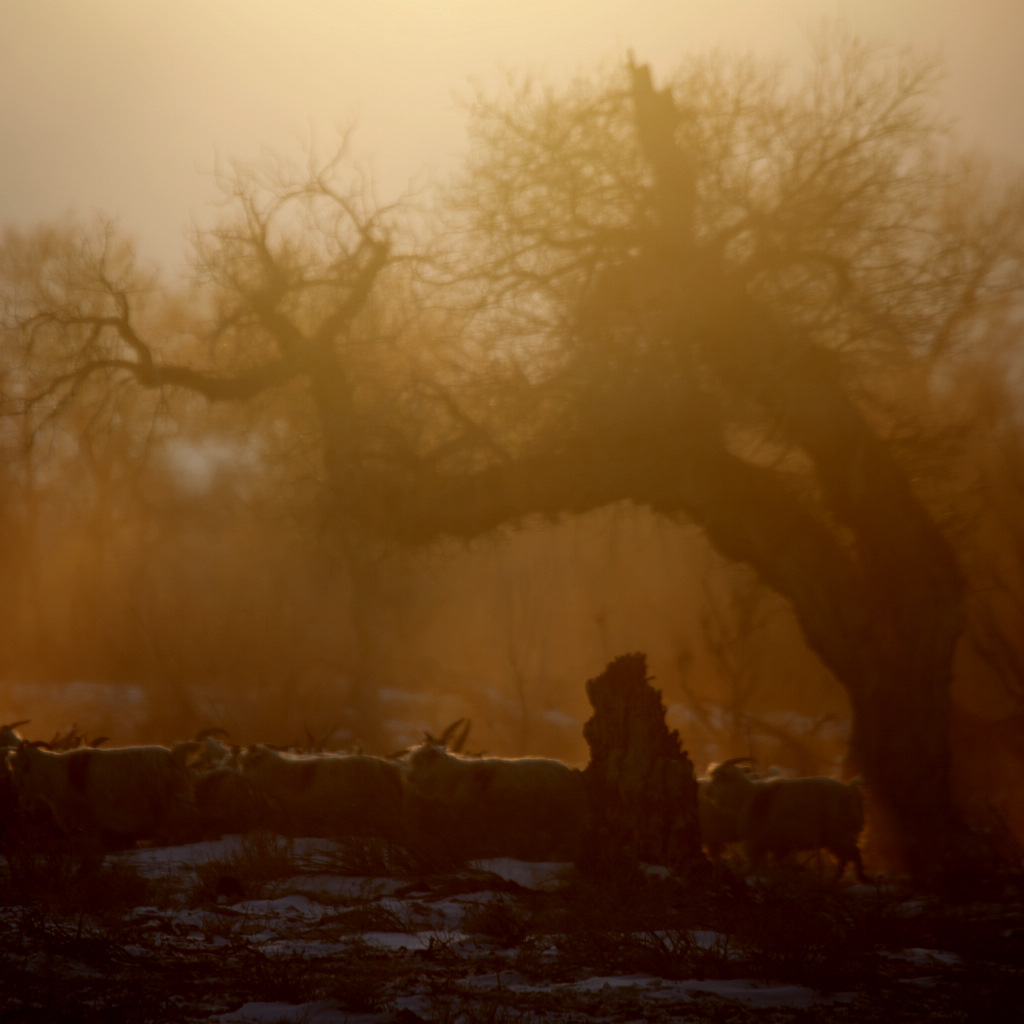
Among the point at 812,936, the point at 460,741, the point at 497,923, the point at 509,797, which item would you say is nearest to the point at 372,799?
the point at 509,797

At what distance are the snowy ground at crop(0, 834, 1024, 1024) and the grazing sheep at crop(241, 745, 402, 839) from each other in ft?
9.53

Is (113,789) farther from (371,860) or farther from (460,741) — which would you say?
(460,741)

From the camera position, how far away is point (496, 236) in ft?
47.3

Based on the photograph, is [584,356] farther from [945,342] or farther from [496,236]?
[945,342]

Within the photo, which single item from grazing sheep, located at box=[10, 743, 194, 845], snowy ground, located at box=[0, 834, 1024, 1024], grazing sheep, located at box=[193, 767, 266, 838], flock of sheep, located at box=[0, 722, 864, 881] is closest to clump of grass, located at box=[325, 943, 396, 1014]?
snowy ground, located at box=[0, 834, 1024, 1024]

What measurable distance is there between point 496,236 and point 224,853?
8180 mm

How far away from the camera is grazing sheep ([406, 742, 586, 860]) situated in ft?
41.3

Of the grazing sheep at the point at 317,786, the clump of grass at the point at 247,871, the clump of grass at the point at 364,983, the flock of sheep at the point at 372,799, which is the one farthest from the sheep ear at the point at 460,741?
the clump of grass at the point at 364,983

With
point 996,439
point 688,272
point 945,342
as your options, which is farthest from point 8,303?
point 996,439

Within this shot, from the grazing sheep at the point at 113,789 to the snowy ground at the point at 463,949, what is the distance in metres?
3.14

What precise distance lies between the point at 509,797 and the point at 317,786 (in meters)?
2.28

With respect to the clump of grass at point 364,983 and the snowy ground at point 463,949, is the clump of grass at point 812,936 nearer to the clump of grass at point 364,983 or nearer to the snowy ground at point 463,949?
the snowy ground at point 463,949

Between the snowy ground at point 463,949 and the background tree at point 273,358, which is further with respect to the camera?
the background tree at point 273,358

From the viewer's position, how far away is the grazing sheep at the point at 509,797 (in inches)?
496
